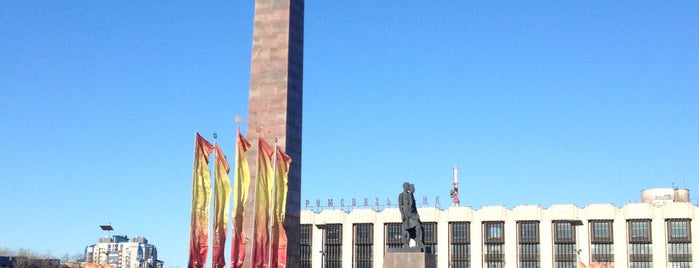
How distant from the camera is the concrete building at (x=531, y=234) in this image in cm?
10156

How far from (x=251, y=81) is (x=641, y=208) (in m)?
68.2

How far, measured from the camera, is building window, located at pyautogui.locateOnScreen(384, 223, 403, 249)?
110688 mm

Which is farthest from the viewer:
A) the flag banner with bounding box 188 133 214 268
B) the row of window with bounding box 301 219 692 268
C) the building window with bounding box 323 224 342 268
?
the building window with bounding box 323 224 342 268

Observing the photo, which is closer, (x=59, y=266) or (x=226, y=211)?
(x=226, y=211)

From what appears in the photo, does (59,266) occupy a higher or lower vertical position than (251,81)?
lower

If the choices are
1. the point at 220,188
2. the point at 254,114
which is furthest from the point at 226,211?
the point at 254,114

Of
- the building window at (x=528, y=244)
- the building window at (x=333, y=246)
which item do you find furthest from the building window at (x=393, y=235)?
the building window at (x=528, y=244)

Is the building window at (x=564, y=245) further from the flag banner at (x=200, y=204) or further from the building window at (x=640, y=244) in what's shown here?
the flag banner at (x=200, y=204)

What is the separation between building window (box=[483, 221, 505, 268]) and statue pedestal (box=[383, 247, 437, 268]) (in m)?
67.1

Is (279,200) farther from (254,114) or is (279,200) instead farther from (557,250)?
(557,250)

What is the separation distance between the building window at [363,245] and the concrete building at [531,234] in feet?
0.41

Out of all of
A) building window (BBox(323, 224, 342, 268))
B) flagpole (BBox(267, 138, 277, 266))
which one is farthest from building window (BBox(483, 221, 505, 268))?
flagpole (BBox(267, 138, 277, 266))

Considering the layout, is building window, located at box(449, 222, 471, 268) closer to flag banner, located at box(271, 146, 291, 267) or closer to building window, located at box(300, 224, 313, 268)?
building window, located at box(300, 224, 313, 268)

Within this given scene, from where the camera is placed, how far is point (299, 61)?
49.0 m
